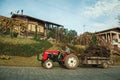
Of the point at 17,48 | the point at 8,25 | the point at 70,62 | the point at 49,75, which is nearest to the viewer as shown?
the point at 49,75

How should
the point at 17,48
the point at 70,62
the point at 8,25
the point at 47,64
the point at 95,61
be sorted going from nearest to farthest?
1. the point at 47,64
2. the point at 70,62
3. the point at 95,61
4. the point at 17,48
5. the point at 8,25

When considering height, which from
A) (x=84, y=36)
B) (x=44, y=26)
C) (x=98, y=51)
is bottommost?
(x=98, y=51)

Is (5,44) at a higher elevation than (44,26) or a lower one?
lower

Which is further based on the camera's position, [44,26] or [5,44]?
[44,26]

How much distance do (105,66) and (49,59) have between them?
5.20 m

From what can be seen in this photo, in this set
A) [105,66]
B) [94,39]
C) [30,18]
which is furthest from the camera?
[30,18]

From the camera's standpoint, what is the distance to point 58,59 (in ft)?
44.3

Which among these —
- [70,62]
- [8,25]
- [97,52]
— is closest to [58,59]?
[70,62]

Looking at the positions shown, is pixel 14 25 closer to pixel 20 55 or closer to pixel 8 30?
pixel 8 30

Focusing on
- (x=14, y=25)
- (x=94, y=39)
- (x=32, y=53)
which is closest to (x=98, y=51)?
(x=32, y=53)

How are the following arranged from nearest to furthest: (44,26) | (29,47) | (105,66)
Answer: (105,66) < (29,47) < (44,26)

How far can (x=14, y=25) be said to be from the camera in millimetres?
29078

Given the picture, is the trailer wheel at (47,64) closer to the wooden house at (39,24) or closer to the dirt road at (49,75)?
the dirt road at (49,75)

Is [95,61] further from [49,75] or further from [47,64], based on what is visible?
[49,75]
